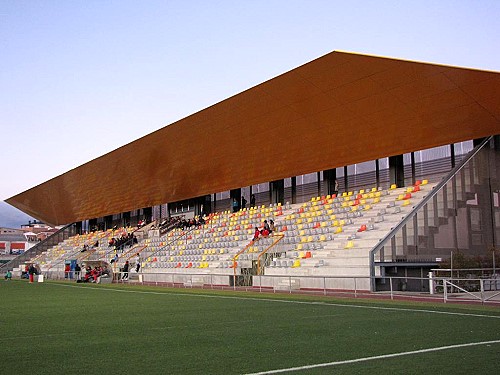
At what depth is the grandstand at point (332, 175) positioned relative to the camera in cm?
2431

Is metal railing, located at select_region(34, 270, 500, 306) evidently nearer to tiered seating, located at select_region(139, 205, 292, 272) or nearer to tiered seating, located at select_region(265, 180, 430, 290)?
tiered seating, located at select_region(265, 180, 430, 290)

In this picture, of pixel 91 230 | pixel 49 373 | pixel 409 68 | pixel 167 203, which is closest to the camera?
pixel 49 373

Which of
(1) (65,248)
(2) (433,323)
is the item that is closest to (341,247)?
(2) (433,323)

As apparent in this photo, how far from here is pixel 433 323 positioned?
1238cm

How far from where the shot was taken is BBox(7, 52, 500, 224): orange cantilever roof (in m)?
23.5

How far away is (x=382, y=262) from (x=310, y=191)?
50.4ft

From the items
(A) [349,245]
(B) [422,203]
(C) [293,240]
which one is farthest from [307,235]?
(B) [422,203]

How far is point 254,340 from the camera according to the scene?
10.2 m

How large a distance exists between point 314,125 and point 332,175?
8.08 metres

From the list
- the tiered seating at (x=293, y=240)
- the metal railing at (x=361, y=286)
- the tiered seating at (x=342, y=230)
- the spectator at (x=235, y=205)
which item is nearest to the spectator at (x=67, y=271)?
the tiered seating at (x=293, y=240)

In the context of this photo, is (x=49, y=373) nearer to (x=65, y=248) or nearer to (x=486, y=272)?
(x=486, y=272)

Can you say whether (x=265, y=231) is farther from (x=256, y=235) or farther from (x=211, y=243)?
(x=211, y=243)

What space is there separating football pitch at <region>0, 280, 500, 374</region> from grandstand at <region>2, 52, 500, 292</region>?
288 inches

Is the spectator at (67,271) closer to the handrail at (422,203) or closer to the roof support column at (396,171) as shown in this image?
the roof support column at (396,171)
